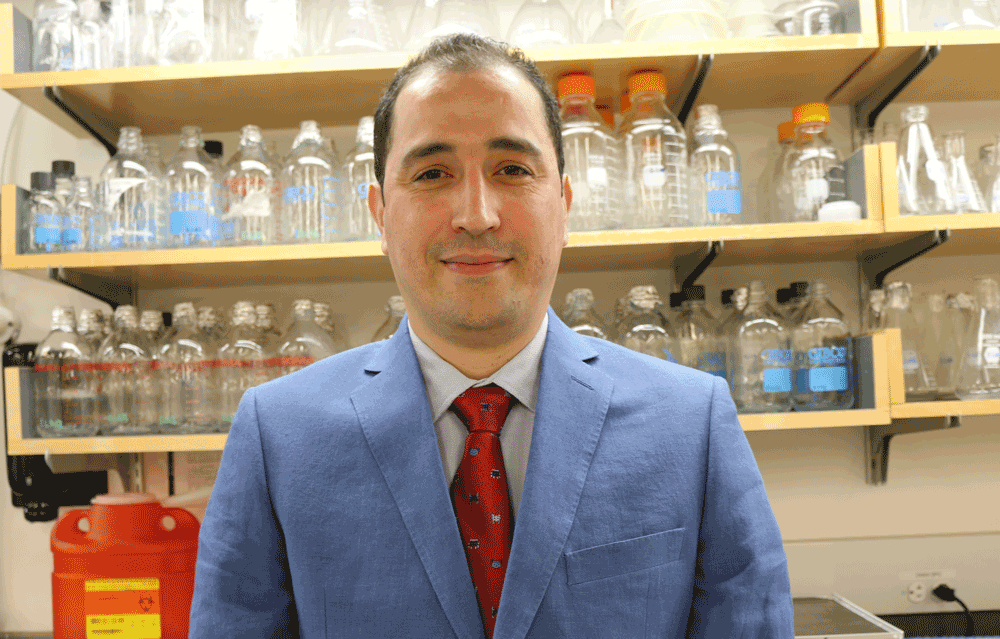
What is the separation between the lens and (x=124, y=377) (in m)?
1.67

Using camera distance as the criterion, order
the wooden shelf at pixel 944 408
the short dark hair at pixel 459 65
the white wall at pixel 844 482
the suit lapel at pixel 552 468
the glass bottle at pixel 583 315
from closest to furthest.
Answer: the suit lapel at pixel 552 468 → the short dark hair at pixel 459 65 → the wooden shelf at pixel 944 408 → the glass bottle at pixel 583 315 → the white wall at pixel 844 482

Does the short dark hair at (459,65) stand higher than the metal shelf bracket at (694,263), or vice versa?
the short dark hair at (459,65)

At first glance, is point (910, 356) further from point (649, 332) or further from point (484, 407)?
point (484, 407)

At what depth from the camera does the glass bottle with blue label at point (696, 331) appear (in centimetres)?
165

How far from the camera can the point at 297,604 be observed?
85cm

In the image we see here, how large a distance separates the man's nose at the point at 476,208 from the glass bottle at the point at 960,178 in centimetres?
129

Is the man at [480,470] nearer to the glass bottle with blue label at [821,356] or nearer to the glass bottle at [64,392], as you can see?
the glass bottle with blue label at [821,356]

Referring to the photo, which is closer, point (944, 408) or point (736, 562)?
point (736, 562)

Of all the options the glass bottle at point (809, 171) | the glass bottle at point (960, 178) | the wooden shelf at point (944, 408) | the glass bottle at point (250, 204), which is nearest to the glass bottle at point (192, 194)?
the glass bottle at point (250, 204)

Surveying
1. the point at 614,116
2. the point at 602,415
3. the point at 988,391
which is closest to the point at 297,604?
the point at 602,415

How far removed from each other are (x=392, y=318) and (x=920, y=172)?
127 cm

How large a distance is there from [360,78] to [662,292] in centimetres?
91

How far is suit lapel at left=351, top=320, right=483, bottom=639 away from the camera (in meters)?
0.79

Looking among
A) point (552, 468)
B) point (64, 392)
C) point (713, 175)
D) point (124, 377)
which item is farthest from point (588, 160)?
point (64, 392)
